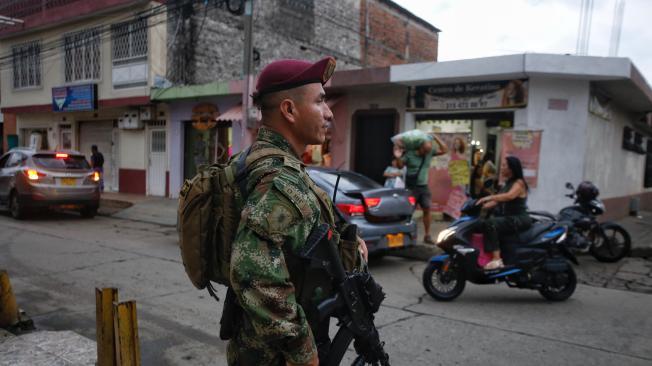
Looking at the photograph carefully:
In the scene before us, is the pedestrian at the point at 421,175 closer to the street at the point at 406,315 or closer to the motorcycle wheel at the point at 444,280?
the street at the point at 406,315

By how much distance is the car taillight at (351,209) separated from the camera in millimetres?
7055

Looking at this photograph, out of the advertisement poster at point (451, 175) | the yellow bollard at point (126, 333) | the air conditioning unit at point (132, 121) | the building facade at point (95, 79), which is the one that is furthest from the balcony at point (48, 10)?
the yellow bollard at point (126, 333)

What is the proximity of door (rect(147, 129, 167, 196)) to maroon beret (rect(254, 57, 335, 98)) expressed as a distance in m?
15.3

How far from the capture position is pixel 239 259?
1468 millimetres

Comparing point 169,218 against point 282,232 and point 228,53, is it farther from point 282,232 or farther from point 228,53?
point 282,232

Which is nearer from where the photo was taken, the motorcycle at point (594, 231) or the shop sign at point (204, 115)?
the motorcycle at point (594, 231)

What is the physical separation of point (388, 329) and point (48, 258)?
17.8 feet

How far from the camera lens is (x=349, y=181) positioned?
7750mm

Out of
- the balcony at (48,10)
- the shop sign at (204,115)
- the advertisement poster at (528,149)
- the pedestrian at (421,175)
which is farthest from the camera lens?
the balcony at (48,10)

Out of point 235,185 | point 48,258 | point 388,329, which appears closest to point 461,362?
point 388,329

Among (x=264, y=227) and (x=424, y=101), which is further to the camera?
(x=424, y=101)

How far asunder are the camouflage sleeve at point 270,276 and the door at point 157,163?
51.0 ft

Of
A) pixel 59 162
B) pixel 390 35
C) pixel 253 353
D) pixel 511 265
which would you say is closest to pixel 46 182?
pixel 59 162

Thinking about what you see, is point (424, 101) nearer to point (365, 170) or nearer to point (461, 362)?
point (365, 170)
